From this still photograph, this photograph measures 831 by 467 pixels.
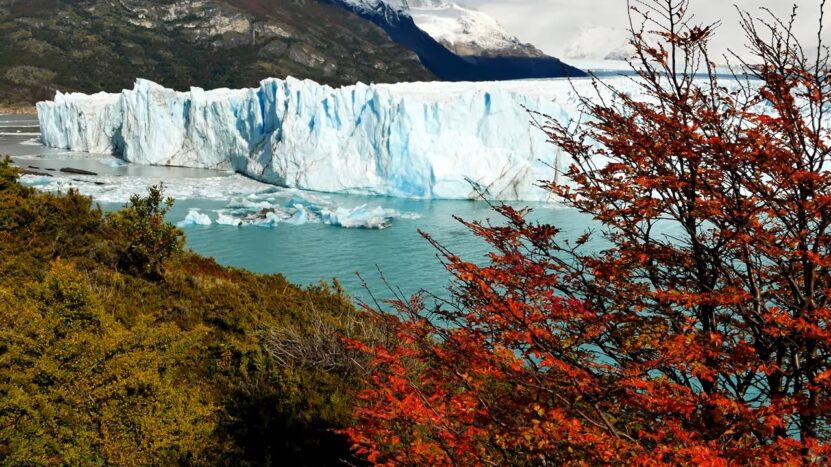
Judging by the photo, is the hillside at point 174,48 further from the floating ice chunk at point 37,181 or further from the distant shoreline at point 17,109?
the floating ice chunk at point 37,181

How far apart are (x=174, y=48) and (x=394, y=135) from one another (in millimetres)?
133322

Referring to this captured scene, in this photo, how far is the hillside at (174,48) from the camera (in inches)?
4668

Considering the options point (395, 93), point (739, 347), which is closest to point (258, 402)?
point (739, 347)

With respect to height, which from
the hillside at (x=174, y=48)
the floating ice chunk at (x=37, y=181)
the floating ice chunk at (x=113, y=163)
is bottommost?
the floating ice chunk at (x=37, y=181)

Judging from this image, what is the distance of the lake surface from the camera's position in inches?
659

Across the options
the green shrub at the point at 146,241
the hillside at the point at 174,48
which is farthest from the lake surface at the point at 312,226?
the hillside at the point at 174,48

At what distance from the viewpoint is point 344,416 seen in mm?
5312

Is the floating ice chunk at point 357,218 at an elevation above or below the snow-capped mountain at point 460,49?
below

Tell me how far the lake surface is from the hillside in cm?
10036

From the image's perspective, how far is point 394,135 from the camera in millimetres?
28422

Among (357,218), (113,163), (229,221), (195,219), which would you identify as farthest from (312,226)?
(113,163)

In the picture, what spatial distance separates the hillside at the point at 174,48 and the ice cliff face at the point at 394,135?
326 feet

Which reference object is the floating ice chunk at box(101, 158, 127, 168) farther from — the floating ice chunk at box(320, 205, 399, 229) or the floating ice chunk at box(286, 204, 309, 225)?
the floating ice chunk at box(320, 205, 399, 229)

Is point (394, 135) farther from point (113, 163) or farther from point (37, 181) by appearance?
point (113, 163)
